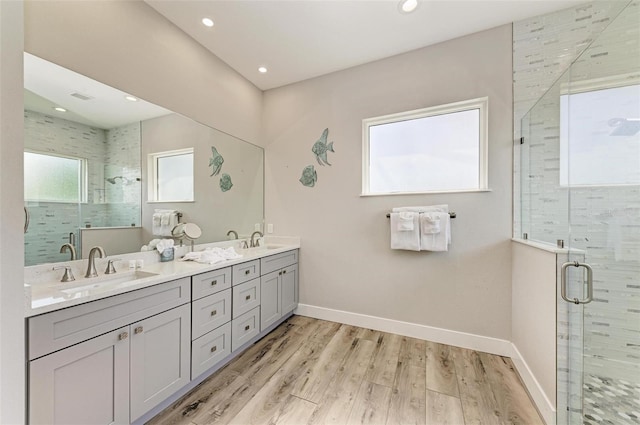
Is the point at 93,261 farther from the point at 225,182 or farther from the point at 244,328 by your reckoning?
the point at 225,182

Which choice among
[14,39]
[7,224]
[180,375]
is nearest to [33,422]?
[180,375]

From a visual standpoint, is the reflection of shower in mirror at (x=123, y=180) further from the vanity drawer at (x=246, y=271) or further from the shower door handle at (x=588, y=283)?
the shower door handle at (x=588, y=283)

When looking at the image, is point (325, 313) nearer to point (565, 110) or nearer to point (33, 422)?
point (33, 422)

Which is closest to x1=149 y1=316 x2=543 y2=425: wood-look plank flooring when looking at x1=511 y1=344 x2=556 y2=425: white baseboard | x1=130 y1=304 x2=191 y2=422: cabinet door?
x1=511 y1=344 x2=556 y2=425: white baseboard

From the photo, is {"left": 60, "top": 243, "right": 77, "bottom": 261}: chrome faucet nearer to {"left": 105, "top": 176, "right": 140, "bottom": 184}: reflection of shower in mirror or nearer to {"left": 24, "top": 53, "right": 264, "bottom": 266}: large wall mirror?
{"left": 24, "top": 53, "right": 264, "bottom": 266}: large wall mirror

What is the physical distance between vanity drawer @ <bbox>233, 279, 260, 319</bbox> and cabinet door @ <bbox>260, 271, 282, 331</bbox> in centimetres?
7

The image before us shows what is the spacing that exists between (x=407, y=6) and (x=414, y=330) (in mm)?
2879

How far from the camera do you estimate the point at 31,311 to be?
100 centimetres

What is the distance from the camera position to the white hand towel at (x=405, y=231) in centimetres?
231

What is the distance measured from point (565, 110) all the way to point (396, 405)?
230 cm

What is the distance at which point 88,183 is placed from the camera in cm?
162

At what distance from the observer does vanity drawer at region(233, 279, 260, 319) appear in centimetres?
207

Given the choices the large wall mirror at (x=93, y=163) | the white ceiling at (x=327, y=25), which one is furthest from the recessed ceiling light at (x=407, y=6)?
the large wall mirror at (x=93, y=163)

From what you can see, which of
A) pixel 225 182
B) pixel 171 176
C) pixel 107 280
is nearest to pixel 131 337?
pixel 107 280
